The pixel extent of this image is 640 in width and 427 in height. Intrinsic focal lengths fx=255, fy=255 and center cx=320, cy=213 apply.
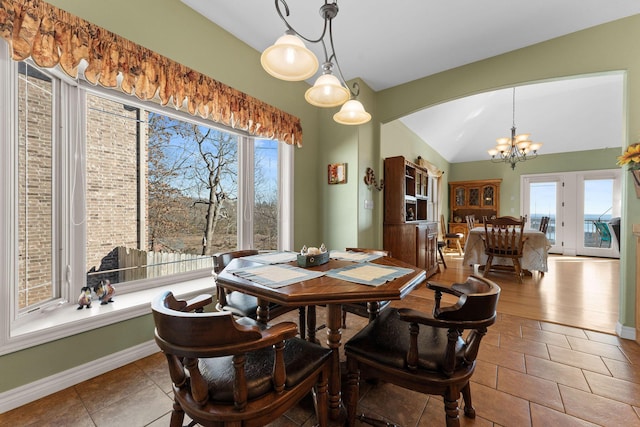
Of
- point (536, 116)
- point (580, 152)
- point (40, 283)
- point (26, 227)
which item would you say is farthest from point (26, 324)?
point (580, 152)

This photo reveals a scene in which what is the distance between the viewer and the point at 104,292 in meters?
1.81

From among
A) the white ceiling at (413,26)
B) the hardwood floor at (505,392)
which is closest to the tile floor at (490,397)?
the hardwood floor at (505,392)

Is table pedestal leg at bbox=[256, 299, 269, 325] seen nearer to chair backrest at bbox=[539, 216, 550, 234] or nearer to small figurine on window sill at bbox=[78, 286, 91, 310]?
small figurine on window sill at bbox=[78, 286, 91, 310]

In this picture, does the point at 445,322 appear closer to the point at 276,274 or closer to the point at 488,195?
the point at 276,274

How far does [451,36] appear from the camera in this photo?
247 cm

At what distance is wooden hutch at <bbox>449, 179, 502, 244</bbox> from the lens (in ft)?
23.1

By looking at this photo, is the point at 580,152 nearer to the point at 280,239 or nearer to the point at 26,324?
the point at 280,239

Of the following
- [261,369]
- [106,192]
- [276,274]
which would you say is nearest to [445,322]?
[261,369]

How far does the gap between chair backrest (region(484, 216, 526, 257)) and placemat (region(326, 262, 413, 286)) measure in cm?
334

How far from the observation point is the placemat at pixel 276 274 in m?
1.27

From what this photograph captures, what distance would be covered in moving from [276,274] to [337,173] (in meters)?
2.16

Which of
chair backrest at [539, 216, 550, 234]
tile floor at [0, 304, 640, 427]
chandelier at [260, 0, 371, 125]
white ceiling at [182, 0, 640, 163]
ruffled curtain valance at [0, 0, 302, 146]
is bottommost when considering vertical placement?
tile floor at [0, 304, 640, 427]

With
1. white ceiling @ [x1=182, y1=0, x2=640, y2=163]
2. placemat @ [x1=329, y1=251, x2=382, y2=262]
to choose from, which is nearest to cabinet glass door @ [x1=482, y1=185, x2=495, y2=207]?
white ceiling @ [x1=182, y1=0, x2=640, y2=163]

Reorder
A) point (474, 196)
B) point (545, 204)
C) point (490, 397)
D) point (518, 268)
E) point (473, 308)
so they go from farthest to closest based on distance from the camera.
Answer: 1. point (474, 196)
2. point (545, 204)
3. point (518, 268)
4. point (490, 397)
5. point (473, 308)
